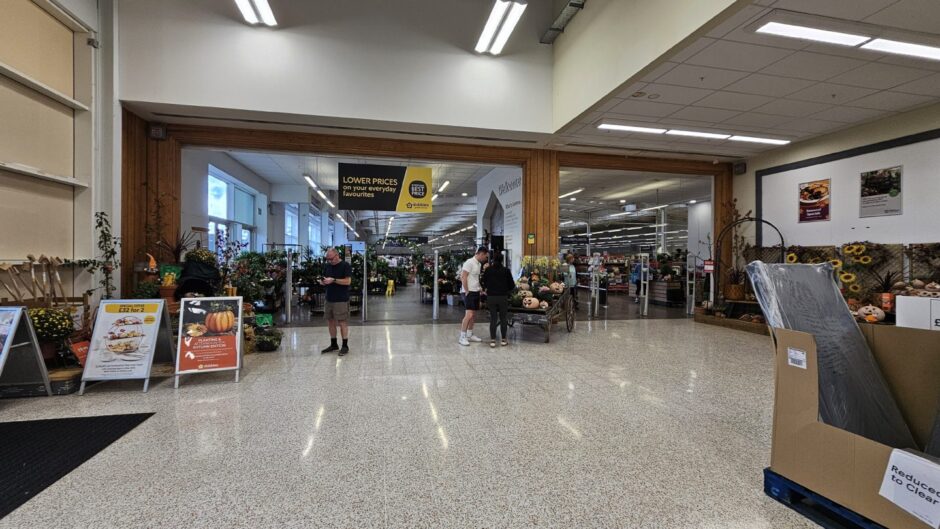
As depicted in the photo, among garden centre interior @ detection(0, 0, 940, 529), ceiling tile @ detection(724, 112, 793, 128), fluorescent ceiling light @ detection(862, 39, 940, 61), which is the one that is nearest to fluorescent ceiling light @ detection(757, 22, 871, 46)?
garden centre interior @ detection(0, 0, 940, 529)

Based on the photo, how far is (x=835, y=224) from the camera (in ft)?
23.6

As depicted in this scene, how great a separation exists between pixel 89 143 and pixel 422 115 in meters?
4.79

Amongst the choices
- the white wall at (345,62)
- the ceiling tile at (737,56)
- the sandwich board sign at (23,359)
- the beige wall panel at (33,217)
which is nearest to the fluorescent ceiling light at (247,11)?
the white wall at (345,62)

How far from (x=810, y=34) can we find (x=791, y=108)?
2.45 meters

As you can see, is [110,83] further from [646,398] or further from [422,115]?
[646,398]

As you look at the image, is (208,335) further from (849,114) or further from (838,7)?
(849,114)

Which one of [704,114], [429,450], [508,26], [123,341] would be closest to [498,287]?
[429,450]

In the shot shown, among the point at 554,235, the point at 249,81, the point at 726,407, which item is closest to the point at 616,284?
the point at 554,235

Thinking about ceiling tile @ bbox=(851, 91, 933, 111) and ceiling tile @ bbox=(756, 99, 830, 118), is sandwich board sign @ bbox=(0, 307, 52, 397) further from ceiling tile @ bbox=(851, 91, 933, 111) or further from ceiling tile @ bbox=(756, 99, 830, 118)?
ceiling tile @ bbox=(851, 91, 933, 111)

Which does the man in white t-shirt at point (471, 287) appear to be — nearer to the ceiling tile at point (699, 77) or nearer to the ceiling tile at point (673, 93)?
the ceiling tile at point (673, 93)

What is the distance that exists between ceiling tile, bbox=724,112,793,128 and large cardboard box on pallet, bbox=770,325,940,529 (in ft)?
18.4

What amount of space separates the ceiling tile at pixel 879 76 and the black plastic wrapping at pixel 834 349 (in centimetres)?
445

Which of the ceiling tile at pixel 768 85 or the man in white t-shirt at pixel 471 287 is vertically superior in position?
the ceiling tile at pixel 768 85

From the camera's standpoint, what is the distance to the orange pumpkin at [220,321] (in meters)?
4.04
